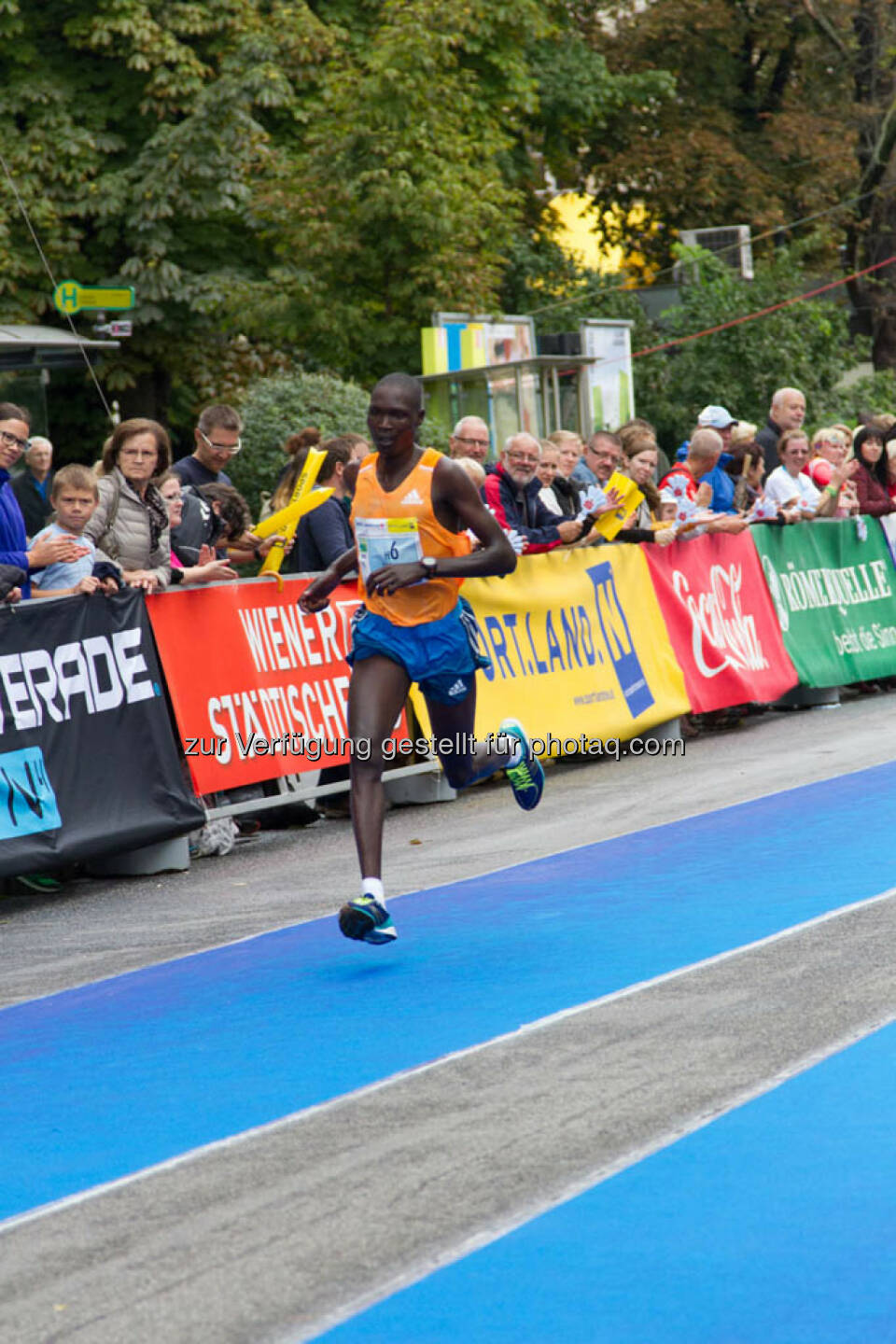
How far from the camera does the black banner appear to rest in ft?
32.0

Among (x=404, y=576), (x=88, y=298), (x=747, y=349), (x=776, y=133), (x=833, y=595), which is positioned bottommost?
(x=833, y=595)

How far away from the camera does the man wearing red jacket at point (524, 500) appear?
13312 millimetres

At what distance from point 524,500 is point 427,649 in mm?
5706

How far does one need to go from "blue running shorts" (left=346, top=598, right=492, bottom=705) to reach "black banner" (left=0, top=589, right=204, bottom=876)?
238 centimetres

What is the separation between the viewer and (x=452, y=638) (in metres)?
8.00

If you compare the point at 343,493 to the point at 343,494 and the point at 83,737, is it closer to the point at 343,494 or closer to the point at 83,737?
the point at 343,494

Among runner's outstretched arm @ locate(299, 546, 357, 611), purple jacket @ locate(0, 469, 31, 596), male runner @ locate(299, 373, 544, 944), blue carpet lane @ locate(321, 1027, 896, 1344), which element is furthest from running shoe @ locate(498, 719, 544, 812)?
blue carpet lane @ locate(321, 1027, 896, 1344)

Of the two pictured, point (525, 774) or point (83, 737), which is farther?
point (83, 737)

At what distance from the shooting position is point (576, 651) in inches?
541

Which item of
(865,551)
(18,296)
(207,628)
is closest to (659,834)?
(207,628)

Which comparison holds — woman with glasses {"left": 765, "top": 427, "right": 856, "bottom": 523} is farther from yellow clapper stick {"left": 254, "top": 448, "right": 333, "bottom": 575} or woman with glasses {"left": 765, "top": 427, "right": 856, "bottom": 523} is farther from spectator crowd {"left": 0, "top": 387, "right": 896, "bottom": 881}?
yellow clapper stick {"left": 254, "top": 448, "right": 333, "bottom": 575}

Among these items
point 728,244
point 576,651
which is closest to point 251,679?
point 576,651

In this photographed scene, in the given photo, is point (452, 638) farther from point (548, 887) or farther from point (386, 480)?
point (548, 887)

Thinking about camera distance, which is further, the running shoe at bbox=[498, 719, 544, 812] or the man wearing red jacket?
the man wearing red jacket
